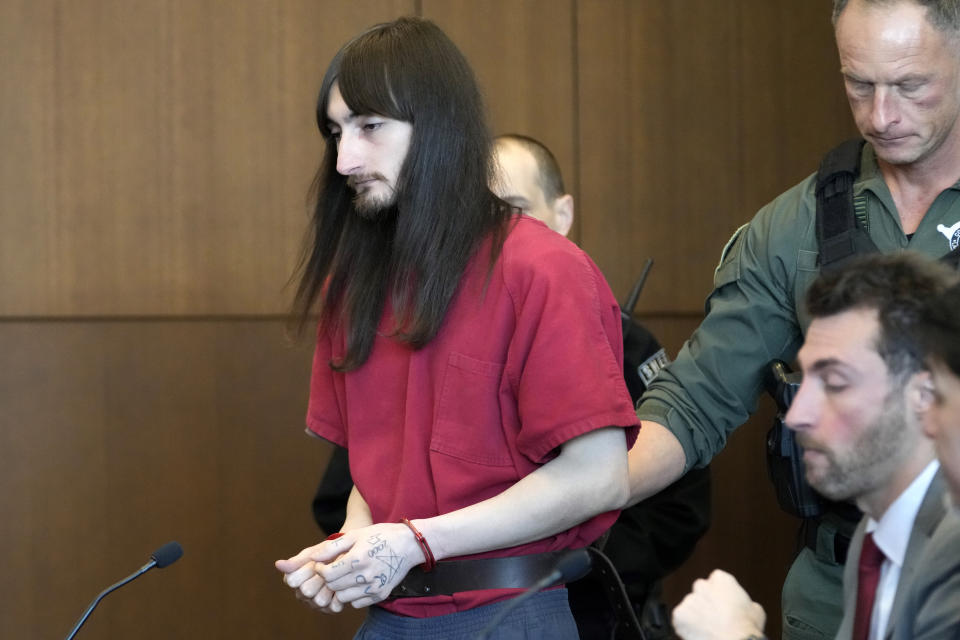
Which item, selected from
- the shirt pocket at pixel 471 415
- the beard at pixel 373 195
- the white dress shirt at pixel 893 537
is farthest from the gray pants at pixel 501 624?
the beard at pixel 373 195

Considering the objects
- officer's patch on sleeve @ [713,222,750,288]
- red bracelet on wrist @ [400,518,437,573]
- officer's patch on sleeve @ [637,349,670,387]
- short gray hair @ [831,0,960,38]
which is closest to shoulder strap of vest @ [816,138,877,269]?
officer's patch on sleeve @ [713,222,750,288]

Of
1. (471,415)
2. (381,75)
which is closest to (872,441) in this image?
(471,415)

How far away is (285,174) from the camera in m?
3.45

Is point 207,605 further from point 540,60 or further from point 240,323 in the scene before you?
point 540,60

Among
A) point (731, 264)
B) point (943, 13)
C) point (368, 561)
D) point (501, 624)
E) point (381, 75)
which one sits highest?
point (943, 13)

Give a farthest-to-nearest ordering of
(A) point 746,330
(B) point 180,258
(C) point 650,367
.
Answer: (B) point 180,258, (C) point 650,367, (A) point 746,330

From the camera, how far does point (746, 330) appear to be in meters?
2.09

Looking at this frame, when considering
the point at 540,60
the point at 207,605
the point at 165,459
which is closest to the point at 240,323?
the point at 165,459

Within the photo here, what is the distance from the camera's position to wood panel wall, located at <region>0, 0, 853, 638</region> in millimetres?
3197

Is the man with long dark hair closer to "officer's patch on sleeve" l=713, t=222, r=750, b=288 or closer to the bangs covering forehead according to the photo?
the bangs covering forehead

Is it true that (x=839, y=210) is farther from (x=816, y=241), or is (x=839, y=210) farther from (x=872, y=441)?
(x=872, y=441)

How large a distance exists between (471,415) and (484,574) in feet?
0.72

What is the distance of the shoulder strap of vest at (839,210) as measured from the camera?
1.94 metres

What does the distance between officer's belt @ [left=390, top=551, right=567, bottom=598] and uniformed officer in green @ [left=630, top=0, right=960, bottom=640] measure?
357mm
